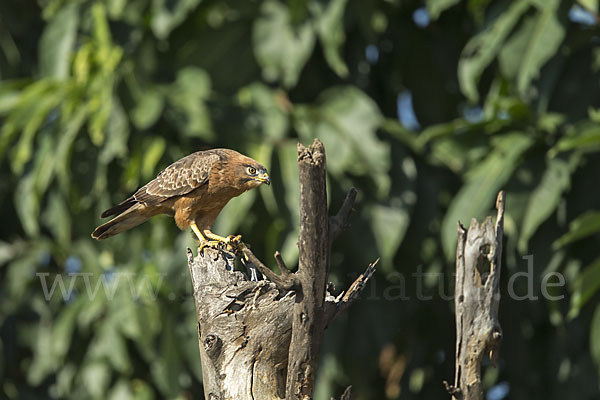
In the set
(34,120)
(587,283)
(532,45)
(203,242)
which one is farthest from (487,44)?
(34,120)

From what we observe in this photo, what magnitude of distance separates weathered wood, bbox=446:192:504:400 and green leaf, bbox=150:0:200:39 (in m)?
3.34

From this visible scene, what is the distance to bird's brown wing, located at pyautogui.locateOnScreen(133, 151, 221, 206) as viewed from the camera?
4559mm

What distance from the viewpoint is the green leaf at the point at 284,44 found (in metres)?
6.47

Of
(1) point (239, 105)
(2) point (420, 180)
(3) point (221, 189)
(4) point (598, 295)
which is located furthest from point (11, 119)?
(4) point (598, 295)

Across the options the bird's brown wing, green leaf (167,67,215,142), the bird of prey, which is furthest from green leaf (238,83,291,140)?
the bird's brown wing

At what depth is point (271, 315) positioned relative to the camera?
3627 mm

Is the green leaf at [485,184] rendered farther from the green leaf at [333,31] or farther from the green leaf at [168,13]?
the green leaf at [168,13]

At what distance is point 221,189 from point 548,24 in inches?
116

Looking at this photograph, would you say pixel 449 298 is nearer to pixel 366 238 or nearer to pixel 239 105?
pixel 366 238

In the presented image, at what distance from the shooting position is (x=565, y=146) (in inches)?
223

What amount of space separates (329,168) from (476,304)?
266cm

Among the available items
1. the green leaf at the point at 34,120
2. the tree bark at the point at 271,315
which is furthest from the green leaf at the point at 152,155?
the tree bark at the point at 271,315

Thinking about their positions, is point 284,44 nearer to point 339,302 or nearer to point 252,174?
point 252,174

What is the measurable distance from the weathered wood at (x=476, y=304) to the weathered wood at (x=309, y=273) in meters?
0.72
